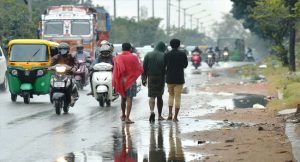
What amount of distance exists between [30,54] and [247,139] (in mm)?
10775

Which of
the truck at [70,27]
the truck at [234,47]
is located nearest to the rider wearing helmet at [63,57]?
the truck at [70,27]

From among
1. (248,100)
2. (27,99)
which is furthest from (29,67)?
(248,100)

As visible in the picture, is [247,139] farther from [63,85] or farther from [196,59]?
[196,59]

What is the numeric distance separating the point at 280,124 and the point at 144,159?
5467mm

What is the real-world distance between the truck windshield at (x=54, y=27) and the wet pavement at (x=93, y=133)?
16708mm

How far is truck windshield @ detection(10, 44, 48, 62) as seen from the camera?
2359cm

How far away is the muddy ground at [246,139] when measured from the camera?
39.9 ft

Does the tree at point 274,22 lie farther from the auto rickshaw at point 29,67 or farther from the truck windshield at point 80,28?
the auto rickshaw at point 29,67

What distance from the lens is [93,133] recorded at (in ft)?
50.8

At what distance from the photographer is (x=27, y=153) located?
12438 mm

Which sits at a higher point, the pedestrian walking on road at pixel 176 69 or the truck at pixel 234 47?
the pedestrian walking on road at pixel 176 69

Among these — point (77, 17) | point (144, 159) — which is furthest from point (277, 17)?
point (144, 159)

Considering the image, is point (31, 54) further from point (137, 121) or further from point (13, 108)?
point (137, 121)

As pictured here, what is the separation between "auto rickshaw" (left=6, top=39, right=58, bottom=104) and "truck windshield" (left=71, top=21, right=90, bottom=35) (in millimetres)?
16784
